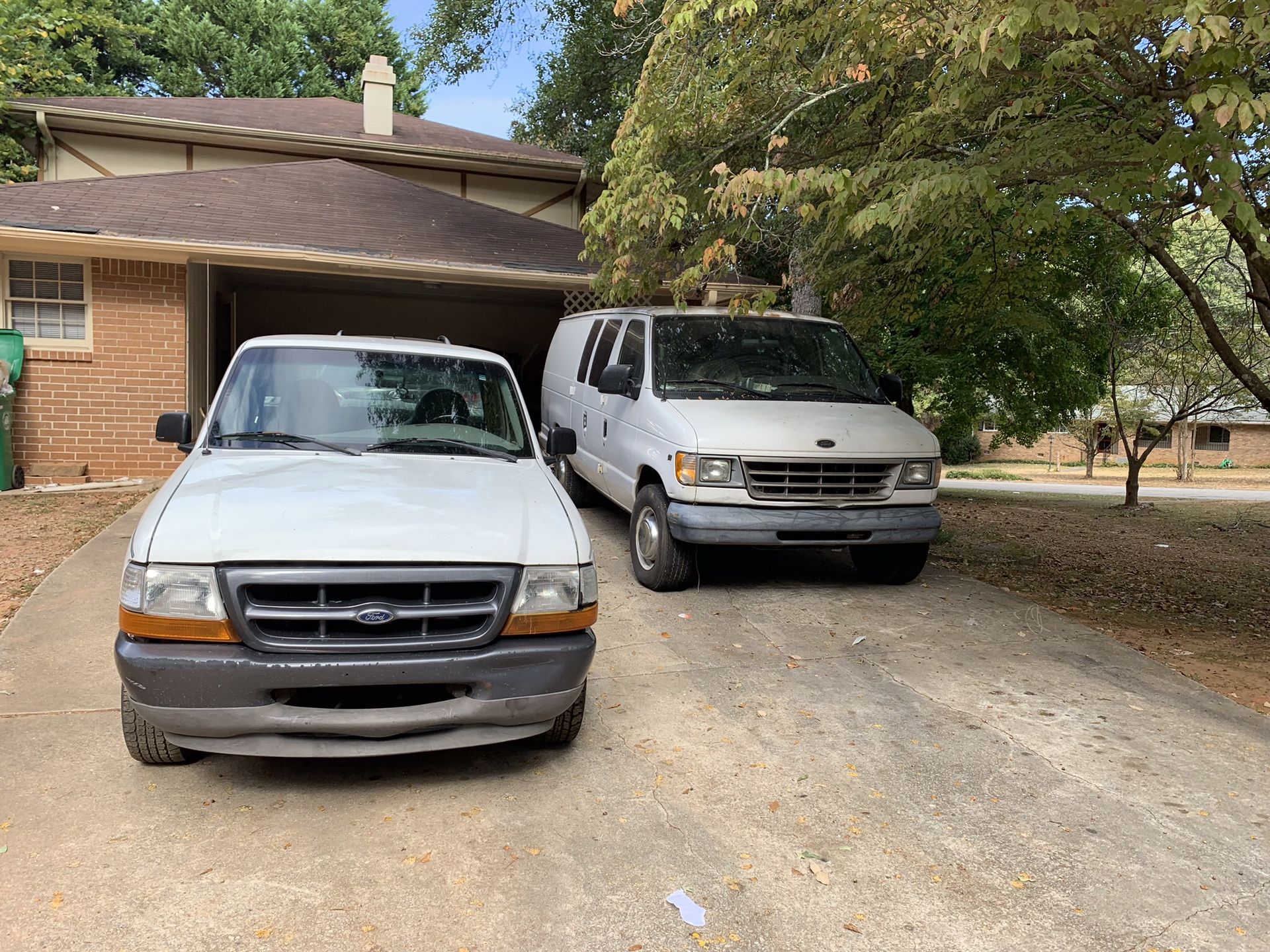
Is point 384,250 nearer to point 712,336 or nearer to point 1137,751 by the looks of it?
point 712,336

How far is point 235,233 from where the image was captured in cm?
1066

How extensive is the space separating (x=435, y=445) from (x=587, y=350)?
4427 millimetres

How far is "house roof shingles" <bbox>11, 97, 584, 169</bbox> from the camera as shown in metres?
15.4

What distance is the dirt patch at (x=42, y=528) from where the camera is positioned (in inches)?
242

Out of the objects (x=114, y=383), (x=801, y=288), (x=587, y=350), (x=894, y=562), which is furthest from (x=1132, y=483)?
(x=114, y=383)

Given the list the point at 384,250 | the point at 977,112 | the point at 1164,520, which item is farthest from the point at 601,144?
the point at 1164,520

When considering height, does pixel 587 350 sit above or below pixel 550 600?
above

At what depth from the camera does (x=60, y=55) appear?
23.7m

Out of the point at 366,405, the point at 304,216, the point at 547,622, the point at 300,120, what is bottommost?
the point at 547,622

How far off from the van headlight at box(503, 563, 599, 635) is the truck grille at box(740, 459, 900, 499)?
2816mm

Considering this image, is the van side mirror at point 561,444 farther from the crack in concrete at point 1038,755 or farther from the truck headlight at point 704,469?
the crack in concrete at point 1038,755

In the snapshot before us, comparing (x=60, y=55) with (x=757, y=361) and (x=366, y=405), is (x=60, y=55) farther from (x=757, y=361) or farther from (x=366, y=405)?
(x=366, y=405)

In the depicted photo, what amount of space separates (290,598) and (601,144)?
13.9m

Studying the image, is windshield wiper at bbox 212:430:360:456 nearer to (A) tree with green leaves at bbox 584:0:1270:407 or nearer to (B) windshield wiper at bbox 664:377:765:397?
(B) windshield wiper at bbox 664:377:765:397
